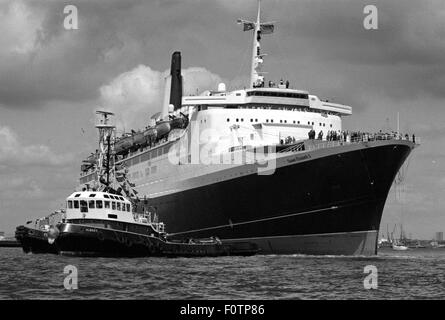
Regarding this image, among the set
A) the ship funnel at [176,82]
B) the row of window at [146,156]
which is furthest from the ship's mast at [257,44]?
the ship funnel at [176,82]

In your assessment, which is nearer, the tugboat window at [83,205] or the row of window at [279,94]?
the tugboat window at [83,205]

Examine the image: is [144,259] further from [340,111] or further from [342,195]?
[340,111]

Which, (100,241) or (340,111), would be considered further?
(340,111)

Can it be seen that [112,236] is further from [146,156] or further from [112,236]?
[146,156]

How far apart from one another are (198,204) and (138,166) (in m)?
18.5

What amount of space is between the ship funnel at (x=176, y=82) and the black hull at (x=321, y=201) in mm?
28037

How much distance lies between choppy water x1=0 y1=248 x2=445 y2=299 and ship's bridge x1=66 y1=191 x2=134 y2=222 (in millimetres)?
5599

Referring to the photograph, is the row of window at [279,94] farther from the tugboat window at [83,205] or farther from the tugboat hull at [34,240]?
the tugboat hull at [34,240]

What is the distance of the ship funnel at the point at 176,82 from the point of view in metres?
85.6

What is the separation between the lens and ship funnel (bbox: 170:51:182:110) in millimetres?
85562

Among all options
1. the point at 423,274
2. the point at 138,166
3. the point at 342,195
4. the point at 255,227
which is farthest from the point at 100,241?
the point at 138,166

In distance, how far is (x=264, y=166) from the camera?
55.9m

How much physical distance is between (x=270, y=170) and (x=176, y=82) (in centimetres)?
3358

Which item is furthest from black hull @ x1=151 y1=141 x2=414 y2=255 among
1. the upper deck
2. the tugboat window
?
the tugboat window
